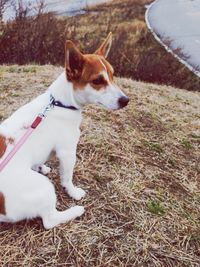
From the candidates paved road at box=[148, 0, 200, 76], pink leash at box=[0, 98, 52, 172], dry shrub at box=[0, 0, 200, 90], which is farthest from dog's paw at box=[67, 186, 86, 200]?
paved road at box=[148, 0, 200, 76]

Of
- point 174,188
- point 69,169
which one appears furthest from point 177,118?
point 69,169

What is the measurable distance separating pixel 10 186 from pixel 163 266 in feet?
4.33

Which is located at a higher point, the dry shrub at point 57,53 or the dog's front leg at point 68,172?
the dog's front leg at point 68,172

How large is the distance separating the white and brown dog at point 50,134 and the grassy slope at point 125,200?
24cm

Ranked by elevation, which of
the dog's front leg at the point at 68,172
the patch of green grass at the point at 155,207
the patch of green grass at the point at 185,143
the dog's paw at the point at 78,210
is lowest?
the patch of green grass at the point at 185,143

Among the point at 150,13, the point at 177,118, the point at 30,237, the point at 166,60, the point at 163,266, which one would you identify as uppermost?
the point at 30,237

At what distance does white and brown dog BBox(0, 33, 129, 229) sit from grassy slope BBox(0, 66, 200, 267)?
235 mm

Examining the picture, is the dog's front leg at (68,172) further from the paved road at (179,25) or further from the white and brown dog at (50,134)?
the paved road at (179,25)

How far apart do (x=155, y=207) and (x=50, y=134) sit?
4.14ft

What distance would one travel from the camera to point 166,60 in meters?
12.0

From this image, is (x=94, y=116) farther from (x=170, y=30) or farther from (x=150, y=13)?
(x=150, y=13)

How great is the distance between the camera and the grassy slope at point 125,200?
3381 millimetres

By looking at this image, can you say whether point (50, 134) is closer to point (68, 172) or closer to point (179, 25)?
point (68, 172)

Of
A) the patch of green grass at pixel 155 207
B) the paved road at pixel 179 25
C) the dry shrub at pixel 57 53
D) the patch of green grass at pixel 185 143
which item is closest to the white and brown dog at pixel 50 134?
the patch of green grass at pixel 155 207
